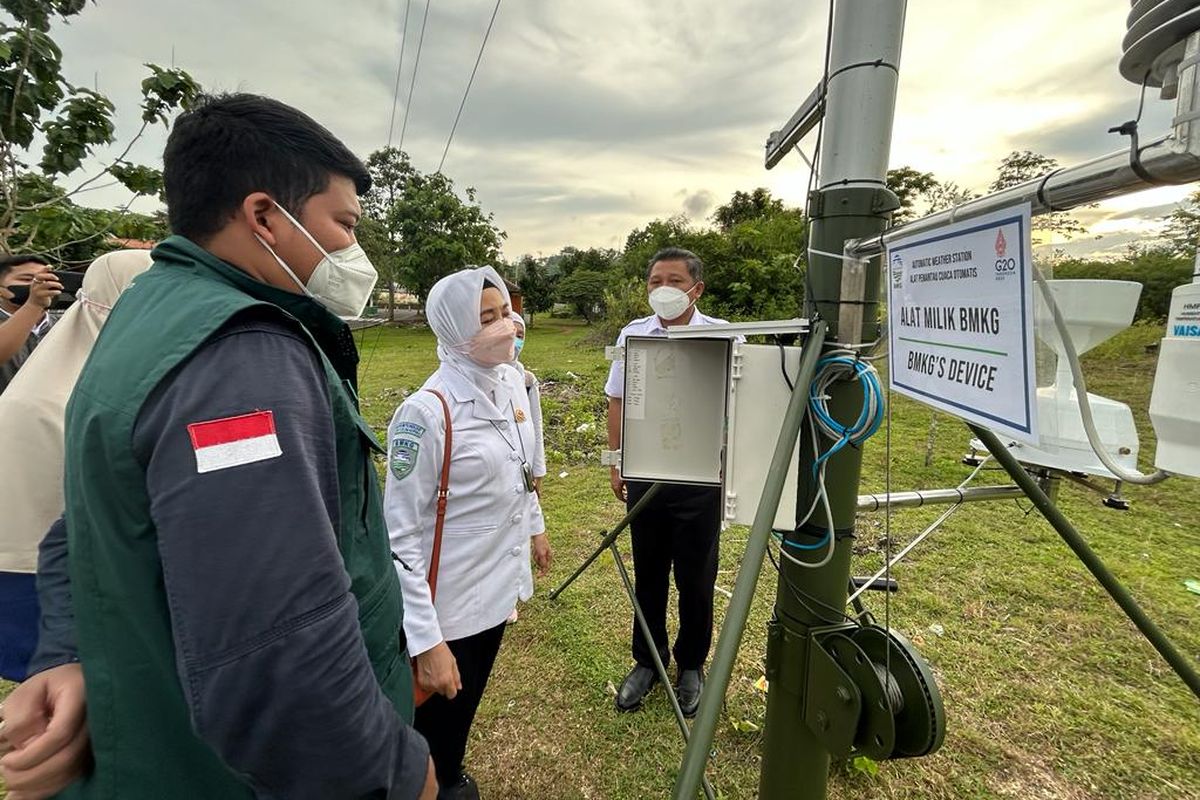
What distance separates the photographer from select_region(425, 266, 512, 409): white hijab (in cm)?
197

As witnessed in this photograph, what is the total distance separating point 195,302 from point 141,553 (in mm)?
420

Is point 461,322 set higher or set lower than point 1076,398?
higher

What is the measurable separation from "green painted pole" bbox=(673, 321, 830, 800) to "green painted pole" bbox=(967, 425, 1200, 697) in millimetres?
598

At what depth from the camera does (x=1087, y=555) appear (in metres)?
1.55

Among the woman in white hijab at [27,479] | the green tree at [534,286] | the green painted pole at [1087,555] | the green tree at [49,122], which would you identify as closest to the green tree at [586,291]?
Result: the green tree at [534,286]

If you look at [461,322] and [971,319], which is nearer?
[971,319]

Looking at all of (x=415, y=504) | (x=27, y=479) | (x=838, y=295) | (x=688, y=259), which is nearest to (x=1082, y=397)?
(x=838, y=295)

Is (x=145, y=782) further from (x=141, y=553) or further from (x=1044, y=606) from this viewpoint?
(x=1044, y=606)

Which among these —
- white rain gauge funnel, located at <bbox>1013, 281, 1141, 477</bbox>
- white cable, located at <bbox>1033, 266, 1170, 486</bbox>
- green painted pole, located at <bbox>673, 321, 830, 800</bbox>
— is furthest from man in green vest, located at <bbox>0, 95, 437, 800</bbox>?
white rain gauge funnel, located at <bbox>1013, 281, 1141, 477</bbox>

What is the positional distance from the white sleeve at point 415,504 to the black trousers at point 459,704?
33cm

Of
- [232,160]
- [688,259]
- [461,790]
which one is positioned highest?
[688,259]

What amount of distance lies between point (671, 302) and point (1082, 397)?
7.20ft

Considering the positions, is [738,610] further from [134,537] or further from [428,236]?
[428,236]

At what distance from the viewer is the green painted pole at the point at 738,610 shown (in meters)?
0.87
